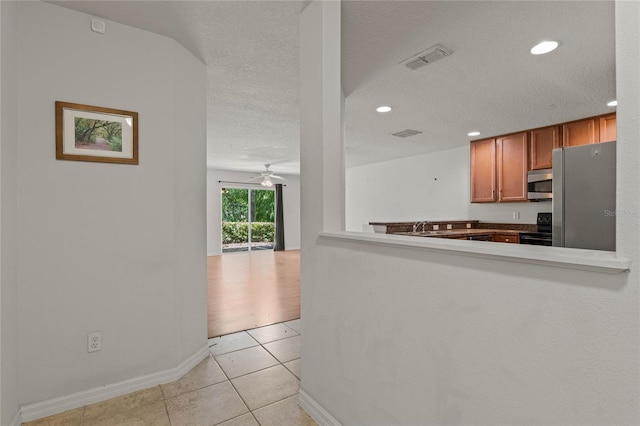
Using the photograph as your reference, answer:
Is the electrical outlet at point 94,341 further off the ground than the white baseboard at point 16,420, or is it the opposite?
the electrical outlet at point 94,341

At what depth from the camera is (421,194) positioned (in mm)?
6551

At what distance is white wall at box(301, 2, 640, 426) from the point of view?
71 centimetres

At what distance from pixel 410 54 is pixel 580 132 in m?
3.18

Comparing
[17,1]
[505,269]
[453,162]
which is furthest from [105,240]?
[453,162]

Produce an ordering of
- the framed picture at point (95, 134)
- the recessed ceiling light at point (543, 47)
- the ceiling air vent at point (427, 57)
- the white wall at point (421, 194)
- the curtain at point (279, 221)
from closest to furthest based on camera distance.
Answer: the framed picture at point (95, 134), the recessed ceiling light at point (543, 47), the ceiling air vent at point (427, 57), the white wall at point (421, 194), the curtain at point (279, 221)

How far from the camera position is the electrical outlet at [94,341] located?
196cm

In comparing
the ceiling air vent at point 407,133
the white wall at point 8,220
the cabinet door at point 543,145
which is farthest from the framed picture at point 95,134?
the cabinet door at point 543,145

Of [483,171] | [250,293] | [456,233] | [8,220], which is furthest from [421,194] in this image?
[8,220]

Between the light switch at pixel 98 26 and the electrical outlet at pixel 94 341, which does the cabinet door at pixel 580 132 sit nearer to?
the light switch at pixel 98 26

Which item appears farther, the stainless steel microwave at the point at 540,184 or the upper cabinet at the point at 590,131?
the stainless steel microwave at the point at 540,184

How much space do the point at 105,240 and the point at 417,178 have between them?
19.4 ft

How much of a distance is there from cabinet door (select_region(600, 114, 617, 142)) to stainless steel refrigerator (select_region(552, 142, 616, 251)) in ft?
9.67

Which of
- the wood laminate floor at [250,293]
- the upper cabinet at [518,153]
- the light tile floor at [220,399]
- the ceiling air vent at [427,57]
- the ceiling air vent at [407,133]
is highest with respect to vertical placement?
the ceiling air vent at [407,133]

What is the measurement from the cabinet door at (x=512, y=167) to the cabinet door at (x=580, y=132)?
493mm
